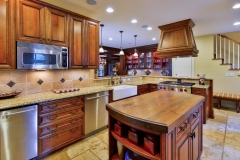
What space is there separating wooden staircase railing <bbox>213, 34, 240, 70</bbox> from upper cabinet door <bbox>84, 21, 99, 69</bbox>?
4.41 m

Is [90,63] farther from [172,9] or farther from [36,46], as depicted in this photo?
[172,9]

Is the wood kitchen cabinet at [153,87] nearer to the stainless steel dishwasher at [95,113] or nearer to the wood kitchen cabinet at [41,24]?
the stainless steel dishwasher at [95,113]

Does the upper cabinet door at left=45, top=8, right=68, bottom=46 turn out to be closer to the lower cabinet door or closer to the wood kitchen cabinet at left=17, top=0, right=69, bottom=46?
the wood kitchen cabinet at left=17, top=0, right=69, bottom=46

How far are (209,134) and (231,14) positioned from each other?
110 inches

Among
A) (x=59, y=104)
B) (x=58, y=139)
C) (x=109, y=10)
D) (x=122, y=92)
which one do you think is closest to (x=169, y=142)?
(x=59, y=104)

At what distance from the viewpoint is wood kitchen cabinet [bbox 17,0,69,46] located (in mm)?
2041

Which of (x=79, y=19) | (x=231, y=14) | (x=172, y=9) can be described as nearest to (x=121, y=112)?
(x=79, y=19)

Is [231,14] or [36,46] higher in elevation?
[231,14]

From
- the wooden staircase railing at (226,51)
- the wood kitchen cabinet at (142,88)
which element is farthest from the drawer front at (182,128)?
the wooden staircase railing at (226,51)

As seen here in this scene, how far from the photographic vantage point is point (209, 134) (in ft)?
9.38

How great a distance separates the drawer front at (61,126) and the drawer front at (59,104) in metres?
0.25

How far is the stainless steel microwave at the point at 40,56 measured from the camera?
2.04 meters

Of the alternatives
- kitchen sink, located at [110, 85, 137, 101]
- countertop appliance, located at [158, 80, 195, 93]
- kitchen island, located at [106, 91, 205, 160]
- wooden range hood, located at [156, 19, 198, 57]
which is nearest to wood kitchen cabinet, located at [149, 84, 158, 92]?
countertop appliance, located at [158, 80, 195, 93]

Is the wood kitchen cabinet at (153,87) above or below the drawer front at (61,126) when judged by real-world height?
above
